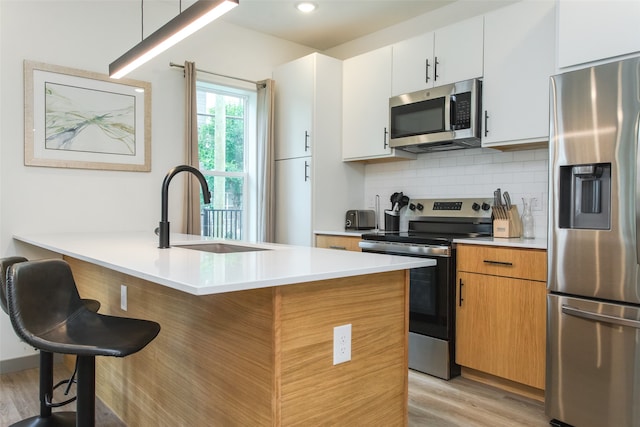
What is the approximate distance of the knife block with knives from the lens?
122 inches

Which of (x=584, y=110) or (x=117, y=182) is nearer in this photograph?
(x=584, y=110)

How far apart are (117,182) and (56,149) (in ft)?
1.54

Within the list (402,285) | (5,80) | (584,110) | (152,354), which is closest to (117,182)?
(5,80)

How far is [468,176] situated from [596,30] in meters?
1.43

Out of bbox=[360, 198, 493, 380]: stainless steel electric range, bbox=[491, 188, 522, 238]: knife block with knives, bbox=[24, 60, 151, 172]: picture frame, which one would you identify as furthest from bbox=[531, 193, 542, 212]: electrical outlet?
bbox=[24, 60, 151, 172]: picture frame

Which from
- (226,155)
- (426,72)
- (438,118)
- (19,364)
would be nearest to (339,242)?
(438,118)

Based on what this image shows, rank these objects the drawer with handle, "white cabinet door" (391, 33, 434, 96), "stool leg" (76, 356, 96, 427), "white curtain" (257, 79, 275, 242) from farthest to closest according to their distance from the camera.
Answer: "white curtain" (257, 79, 275, 242) → "white cabinet door" (391, 33, 434, 96) → the drawer with handle → "stool leg" (76, 356, 96, 427)

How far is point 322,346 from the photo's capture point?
1476 millimetres

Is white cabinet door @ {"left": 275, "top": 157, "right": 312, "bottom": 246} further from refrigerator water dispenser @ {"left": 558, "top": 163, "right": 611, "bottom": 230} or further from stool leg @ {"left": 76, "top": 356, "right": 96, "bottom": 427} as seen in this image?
stool leg @ {"left": 76, "top": 356, "right": 96, "bottom": 427}

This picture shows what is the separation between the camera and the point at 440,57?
3.36m

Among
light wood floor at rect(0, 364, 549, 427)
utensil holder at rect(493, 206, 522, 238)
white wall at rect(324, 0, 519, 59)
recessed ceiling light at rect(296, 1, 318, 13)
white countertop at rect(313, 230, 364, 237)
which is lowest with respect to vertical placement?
light wood floor at rect(0, 364, 549, 427)

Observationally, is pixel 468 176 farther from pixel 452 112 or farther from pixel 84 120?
pixel 84 120

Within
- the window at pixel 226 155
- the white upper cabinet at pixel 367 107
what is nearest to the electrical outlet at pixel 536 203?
the white upper cabinet at pixel 367 107

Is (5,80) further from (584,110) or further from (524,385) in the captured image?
(524,385)
